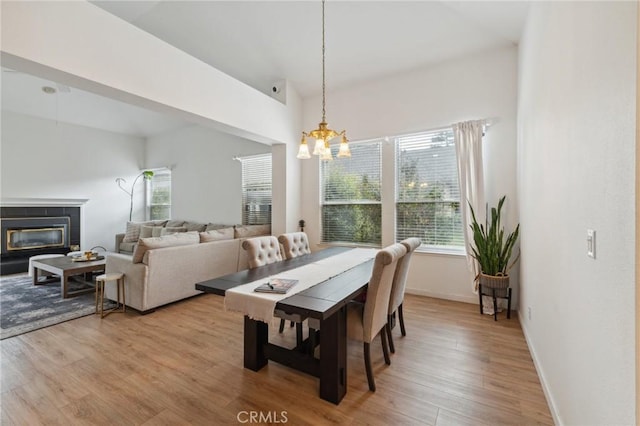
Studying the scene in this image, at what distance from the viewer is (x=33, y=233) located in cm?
586

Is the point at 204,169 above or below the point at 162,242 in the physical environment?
above

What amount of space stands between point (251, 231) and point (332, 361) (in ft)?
10.9

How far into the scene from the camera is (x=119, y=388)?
6.80 ft

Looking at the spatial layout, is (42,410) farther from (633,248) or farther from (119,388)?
(633,248)

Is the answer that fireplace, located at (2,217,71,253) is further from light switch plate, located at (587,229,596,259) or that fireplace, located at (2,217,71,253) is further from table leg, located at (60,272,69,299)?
light switch plate, located at (587,229,596,259)

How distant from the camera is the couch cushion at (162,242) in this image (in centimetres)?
341

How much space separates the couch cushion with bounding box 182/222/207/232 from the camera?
19.9 ft

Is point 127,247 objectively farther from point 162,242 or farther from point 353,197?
point 353,197

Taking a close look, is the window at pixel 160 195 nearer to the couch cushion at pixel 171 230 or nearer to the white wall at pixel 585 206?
the couch cushion at pixel 171 230

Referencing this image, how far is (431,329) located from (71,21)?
426 centimetres

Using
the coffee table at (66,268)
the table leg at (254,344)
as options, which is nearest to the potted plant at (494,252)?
the table leg at (254,344)

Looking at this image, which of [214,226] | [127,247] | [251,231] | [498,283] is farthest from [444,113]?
[127,247]

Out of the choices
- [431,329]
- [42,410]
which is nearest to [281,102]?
[431,329]

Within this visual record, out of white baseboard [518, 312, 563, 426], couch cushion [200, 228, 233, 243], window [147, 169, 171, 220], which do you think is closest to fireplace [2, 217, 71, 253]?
window [147, 169, 171, 220]
